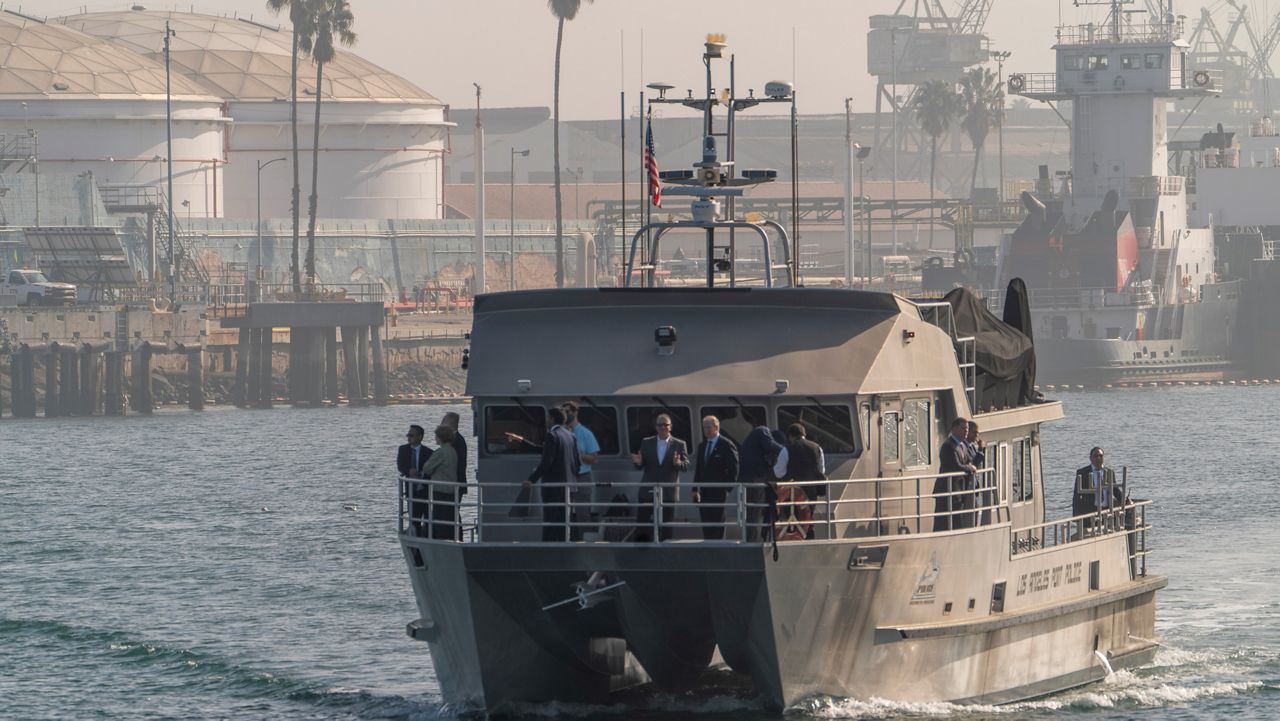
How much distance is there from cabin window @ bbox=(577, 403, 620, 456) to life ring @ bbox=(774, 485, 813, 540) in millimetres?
2228

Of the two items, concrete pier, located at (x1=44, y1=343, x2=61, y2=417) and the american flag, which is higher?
the american flag

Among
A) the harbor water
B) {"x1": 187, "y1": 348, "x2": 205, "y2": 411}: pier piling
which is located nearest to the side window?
the harbor water

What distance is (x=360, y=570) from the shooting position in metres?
39.8

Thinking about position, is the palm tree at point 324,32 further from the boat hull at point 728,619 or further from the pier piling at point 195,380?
the boat hull at point 728,619

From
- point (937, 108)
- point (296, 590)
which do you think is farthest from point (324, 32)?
point (296, 590)

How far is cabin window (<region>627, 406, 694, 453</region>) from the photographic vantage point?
22.6 m

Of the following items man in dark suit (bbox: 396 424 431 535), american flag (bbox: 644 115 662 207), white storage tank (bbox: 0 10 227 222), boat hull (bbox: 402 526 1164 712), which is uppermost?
white storage tank (bbox: 0 10 227 222)

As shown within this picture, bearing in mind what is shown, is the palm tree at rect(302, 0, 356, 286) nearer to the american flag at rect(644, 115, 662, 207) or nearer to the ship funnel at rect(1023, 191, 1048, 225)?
the ship funnel at rect(1023, 191, 1048, 225)

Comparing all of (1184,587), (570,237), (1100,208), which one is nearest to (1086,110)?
(1100,208)

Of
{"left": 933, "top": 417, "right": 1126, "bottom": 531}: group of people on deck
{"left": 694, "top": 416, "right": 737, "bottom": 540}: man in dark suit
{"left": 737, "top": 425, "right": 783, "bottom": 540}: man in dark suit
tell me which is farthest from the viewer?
{"left": 933, "top": 417, "right": 1126, "bottom": 531}: group of people on deck

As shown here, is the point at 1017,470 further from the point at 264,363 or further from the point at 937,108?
the point at 937,108

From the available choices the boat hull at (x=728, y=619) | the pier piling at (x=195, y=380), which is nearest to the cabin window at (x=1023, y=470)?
the boat hull at (x=728, y=619)

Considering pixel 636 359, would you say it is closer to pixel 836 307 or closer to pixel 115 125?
Answer: pixel 836 307

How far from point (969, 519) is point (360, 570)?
61.2 feet
